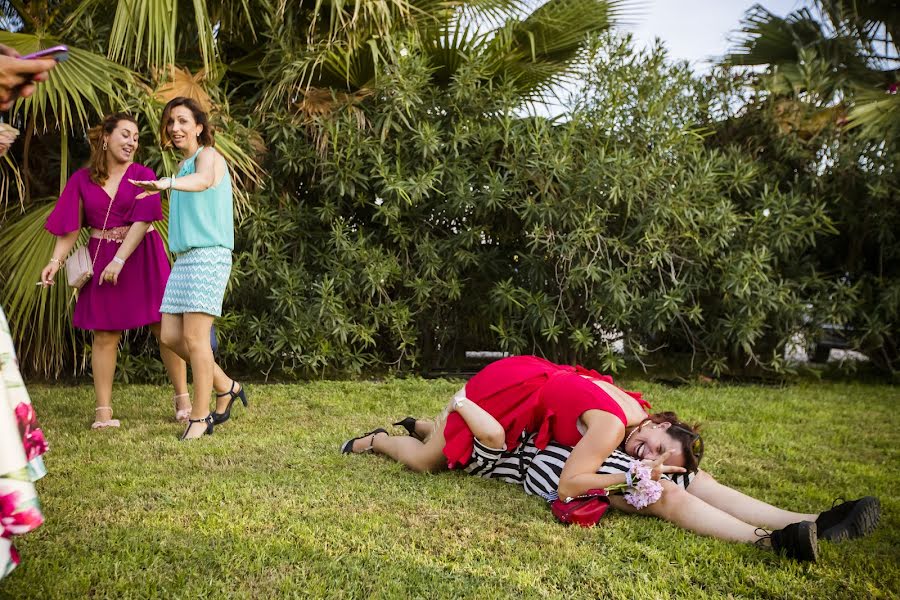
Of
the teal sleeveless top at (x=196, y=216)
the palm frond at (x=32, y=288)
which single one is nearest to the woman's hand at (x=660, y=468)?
the teal sleeveless top at (x=196, y=216)

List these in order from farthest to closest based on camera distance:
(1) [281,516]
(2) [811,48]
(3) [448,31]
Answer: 1. (2) [811,48]
2. (3) [448,31]
3. (1) [281,516]

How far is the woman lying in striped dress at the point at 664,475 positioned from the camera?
2.63m

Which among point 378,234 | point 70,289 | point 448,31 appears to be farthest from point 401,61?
point 70,289

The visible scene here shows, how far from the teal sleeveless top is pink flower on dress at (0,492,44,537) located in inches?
95.3

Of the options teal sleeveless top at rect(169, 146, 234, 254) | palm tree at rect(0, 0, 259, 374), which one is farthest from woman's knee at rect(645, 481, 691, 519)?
palm tree at rect(0, 0, 259, 374)

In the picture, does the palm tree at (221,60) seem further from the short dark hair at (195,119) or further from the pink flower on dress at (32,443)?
the pink flower on dress at (32,443)

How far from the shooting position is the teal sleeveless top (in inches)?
152

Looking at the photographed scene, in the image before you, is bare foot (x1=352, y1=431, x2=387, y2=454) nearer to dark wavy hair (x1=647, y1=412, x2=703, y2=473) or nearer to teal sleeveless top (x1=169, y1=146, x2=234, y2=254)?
teal sleeveless top (x1=169, y1=146, x2=234, y2=254)

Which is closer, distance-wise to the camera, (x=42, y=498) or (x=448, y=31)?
(x=42, y=498)

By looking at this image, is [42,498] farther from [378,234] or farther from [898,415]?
[898,415]

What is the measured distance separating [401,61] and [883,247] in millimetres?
4353

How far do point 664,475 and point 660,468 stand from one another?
17cm

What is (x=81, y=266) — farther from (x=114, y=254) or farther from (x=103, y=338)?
→ (x=103, y=338)

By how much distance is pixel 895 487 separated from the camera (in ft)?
11.4
